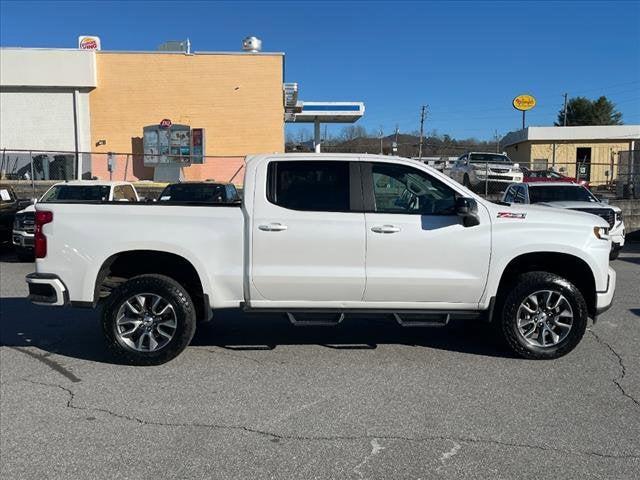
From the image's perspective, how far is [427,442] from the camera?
12.6ft

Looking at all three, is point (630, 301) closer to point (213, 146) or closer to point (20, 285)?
point (20, 285)

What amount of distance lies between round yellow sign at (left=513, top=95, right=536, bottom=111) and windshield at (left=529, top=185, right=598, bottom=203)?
39.8 m

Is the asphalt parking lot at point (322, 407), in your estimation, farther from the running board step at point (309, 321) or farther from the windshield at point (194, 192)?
the windshield at point (194, 192)

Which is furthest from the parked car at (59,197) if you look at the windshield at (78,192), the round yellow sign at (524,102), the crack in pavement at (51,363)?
the round yellow sign at (524,102)

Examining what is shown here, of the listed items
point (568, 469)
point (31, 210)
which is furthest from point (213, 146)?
point (568, 469)

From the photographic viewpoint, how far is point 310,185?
17.9ft

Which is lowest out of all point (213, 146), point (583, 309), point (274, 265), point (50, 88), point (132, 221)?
point (583, 309)

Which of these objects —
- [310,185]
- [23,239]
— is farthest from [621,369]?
[23,239]

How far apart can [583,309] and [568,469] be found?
226 cm

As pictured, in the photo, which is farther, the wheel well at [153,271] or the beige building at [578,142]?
the beige building at [578,142]

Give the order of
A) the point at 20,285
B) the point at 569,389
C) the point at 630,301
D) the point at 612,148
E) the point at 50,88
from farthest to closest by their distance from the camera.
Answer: the point at 612,148 → the point at 50,88 → the point at 20,285 → the point at 630,301 → the point at 569,389

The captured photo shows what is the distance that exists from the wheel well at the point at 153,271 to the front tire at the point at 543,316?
290 centimetres

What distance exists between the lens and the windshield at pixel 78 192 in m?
12.7

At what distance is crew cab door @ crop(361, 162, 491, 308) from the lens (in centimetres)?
529
